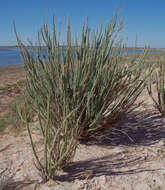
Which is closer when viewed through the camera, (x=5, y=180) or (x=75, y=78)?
(x=5, y=180)

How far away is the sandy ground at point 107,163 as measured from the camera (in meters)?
1.80

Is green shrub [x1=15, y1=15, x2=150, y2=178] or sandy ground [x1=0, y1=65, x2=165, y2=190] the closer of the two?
sandy ground [x1=0, y1=65, x2=165, y2=190]

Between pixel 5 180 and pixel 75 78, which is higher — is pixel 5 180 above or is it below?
below

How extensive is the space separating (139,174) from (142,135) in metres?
0.94

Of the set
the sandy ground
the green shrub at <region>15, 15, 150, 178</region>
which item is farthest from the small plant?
the green shrub at <region>15, 15, 150, 178</region>

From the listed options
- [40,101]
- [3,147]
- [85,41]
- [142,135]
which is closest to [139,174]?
Result: [142,135]

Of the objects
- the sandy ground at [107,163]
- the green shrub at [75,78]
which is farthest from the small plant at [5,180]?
the green shrub at [75,78]

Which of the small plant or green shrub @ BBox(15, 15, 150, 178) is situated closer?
the small plant

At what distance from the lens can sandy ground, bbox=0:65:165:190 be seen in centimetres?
180

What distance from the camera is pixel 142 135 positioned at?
2.77 metres

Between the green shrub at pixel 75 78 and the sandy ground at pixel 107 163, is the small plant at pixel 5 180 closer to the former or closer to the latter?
the sandy ground at pixel 107 163

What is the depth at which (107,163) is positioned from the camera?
2.10 metres

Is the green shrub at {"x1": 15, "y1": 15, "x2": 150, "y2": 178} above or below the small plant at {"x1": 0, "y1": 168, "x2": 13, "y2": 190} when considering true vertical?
above

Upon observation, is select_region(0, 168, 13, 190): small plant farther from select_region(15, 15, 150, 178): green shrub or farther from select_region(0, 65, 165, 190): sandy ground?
select_region(15, 15, 150, 178): green shrub
